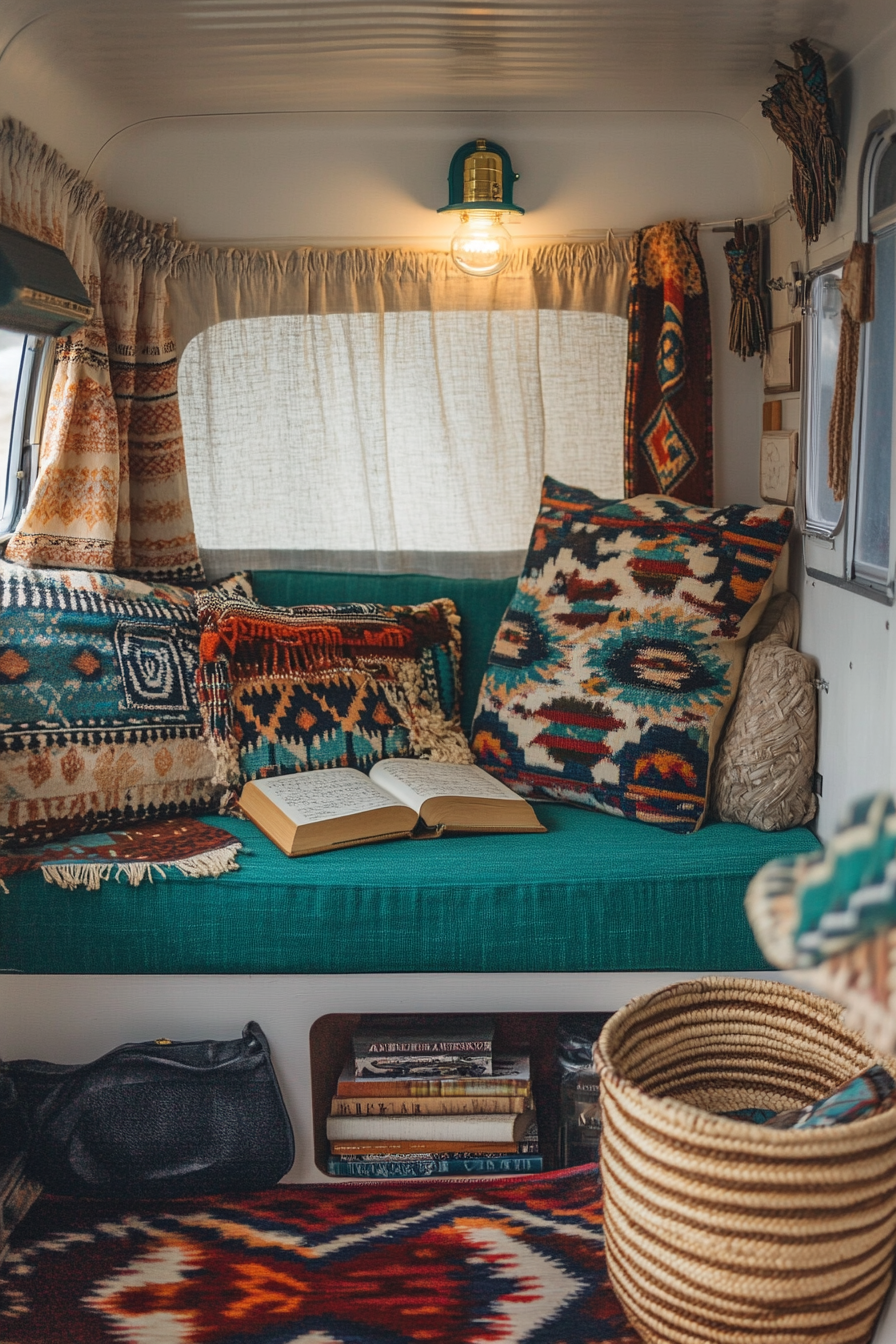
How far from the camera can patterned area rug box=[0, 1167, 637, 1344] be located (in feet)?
5.49

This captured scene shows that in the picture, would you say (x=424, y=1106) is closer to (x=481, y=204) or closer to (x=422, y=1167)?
(x=422, y=1167)

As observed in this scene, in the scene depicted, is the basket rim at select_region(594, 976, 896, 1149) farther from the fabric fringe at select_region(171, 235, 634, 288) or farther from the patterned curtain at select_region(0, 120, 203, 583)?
the fabric fringe at select_region(171, 235, 634, 288)

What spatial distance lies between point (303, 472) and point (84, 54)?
111cm

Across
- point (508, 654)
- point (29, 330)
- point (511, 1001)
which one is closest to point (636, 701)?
point (508, 654)

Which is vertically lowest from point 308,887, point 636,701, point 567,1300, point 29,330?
point 567,1300

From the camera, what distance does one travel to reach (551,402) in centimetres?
305

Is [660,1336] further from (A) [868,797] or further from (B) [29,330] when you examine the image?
(B) [29,330]

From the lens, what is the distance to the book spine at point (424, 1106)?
2.08 m

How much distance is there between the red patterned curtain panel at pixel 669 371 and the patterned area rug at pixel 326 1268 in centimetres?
177

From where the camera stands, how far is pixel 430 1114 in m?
2.09

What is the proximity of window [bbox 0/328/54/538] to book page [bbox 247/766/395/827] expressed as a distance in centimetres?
100

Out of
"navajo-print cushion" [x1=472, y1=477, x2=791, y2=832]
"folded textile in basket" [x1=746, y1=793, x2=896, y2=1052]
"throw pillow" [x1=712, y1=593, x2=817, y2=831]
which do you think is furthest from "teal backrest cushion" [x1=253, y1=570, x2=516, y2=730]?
"folded textile in basket" [x1=746, y1=793, x2=896, y2=1052]

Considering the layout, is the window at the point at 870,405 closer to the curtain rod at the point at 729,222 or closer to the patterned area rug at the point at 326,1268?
the curtain rod at the point at 729,222

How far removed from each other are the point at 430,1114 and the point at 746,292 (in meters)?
2.14
